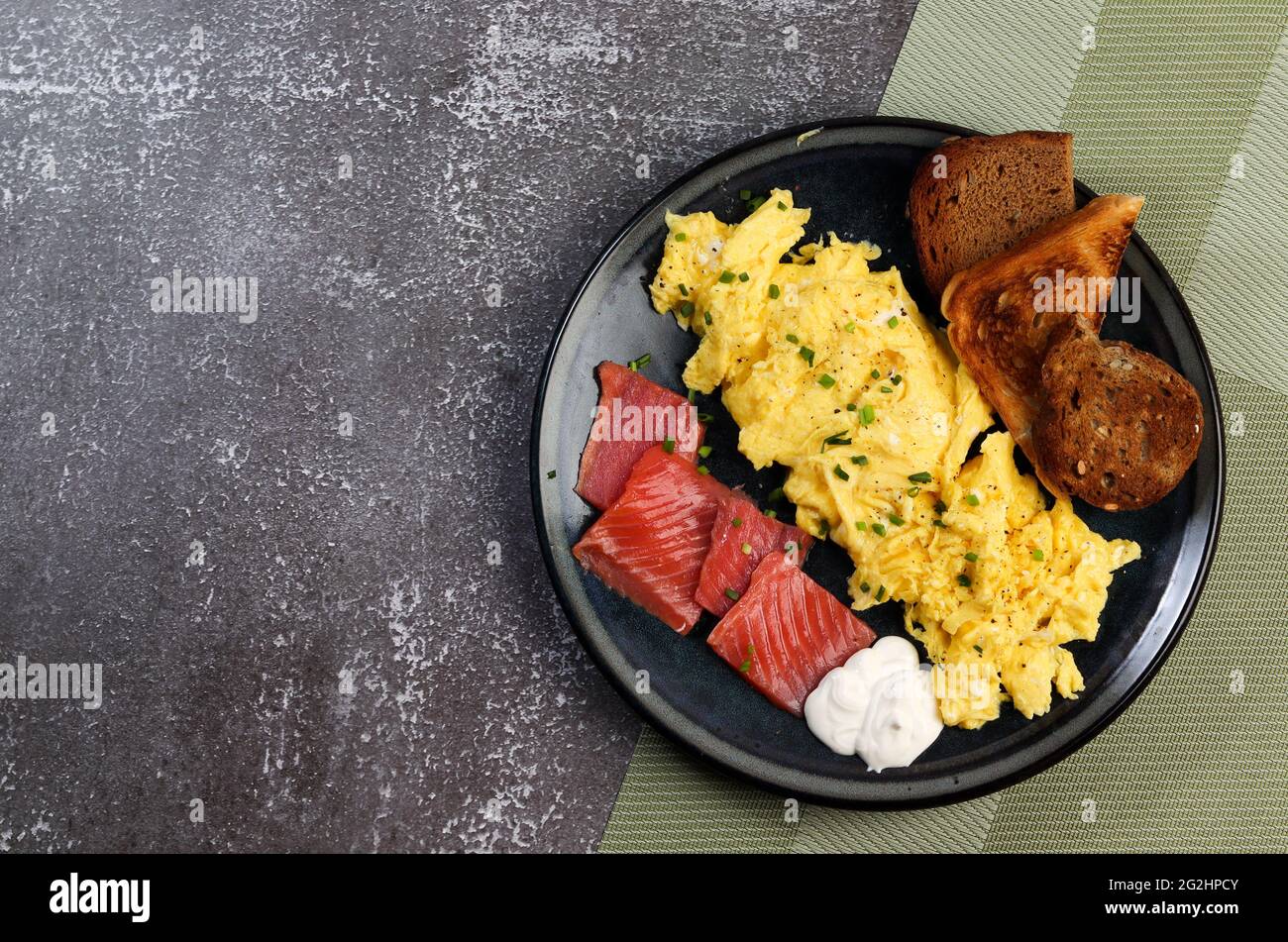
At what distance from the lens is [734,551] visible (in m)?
2.32

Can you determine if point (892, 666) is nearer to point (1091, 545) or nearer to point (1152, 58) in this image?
point (1091, 545)

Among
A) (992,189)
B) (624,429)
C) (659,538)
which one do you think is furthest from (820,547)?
(992,189)

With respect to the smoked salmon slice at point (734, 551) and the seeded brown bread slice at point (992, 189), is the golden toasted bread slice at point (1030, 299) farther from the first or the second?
the smoked salmon slice at point (734, 551)

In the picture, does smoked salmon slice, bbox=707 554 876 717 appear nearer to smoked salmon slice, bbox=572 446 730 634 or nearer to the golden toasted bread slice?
smoked salmon slice, bbox=572 446 730 634

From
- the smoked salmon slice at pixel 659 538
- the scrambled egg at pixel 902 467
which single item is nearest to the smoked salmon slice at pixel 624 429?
the smoked salmon slice at pixel 659 538

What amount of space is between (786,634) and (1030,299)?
100 centimetres

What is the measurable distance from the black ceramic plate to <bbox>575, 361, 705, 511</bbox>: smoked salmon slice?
0.12 feet

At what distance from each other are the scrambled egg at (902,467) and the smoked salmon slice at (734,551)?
119mm

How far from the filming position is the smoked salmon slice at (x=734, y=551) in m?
2.32

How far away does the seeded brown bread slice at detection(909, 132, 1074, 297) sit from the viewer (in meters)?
2.31

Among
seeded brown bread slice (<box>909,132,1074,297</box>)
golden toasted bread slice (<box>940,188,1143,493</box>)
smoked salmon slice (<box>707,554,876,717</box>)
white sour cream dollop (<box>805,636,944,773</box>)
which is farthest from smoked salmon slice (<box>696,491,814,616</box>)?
seeded brown bread slice (<box>909,132,1074,297</box>)

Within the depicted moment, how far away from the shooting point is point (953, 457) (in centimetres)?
224

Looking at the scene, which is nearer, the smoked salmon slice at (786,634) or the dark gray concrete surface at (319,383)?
the smoked salmon slice at (786,634)
